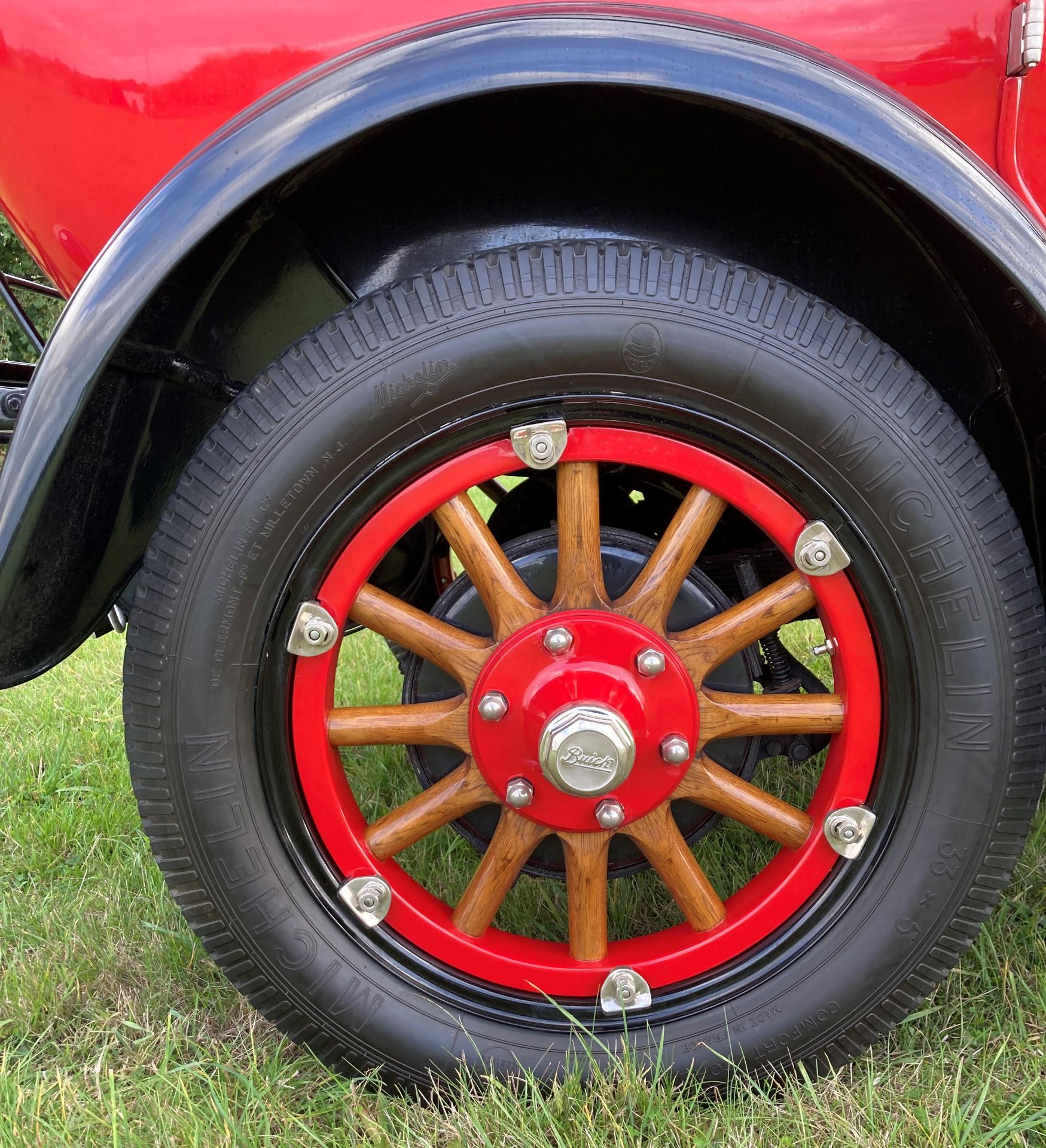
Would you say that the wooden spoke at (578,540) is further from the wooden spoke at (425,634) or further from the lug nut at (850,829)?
the lug nut at (850,829)

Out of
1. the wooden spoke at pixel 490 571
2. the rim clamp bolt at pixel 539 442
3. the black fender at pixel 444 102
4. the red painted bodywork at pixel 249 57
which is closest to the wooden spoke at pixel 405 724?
the wooden spoke at pixel 490 571

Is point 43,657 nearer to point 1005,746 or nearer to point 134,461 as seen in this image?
point 134,461

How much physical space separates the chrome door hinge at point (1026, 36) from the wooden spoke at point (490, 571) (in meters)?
0.94

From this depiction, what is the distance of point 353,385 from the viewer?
1140 mm

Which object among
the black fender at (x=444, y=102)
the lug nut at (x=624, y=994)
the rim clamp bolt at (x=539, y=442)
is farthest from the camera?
the lug nut at (x=624, y=994)

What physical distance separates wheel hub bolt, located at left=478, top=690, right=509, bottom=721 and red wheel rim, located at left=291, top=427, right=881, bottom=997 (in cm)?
21

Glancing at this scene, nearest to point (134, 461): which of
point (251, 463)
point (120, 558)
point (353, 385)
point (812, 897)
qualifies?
point (120, 558)

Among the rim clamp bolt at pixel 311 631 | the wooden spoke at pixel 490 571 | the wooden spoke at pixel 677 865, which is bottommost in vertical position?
the wooden spoke at pixel 677 865

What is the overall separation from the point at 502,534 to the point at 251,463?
27.6 inches

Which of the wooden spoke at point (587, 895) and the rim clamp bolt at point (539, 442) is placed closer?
the rim clamp bolt at point (539, 442)

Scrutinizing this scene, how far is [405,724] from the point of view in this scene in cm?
129

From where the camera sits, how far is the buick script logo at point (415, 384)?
1.13 metres

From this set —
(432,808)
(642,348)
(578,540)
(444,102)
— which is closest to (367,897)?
(432,808)

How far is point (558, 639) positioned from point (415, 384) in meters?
0.38
